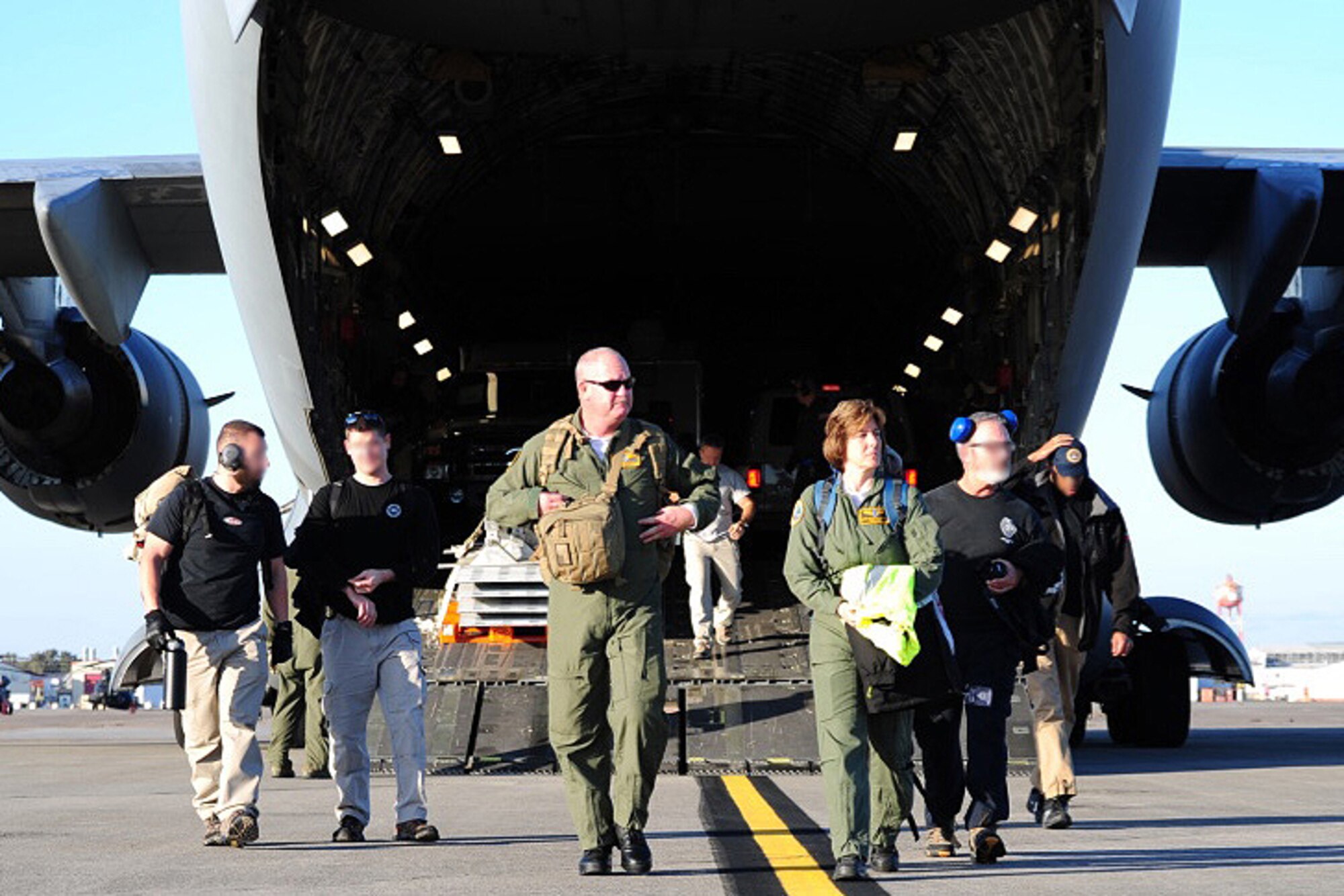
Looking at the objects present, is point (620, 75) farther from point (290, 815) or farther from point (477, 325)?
point (290, 815)

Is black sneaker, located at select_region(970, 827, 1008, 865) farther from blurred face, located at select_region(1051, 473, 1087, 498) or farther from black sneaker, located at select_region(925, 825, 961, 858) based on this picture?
blurred face, located at select_region(1051, 473, 1087, 498)

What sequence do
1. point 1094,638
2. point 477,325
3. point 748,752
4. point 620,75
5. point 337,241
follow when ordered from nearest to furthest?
point 1094,638
point 748,752
point 337,241
point 620,75
point 477,325

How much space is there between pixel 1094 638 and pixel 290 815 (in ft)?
12.7

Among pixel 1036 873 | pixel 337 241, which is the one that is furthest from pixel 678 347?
pixel 1036 873

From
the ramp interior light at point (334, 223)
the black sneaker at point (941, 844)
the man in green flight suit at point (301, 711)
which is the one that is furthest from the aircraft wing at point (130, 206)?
the black sneaker at point (941, 844)

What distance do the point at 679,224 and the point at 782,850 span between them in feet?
50.3

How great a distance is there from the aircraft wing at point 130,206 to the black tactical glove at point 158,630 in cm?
672

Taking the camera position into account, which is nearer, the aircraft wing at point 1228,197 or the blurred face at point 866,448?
the blurred face at point 866,448

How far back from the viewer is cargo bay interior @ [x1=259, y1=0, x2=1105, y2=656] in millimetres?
14867

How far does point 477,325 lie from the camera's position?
25.1m

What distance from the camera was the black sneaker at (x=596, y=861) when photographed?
7.15m

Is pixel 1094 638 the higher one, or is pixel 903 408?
pixel 903 408

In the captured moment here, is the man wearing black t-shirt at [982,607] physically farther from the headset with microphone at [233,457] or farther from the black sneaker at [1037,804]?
the headset with microphone at [233,457]

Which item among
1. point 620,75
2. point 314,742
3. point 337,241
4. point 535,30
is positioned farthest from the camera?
point 620,75
